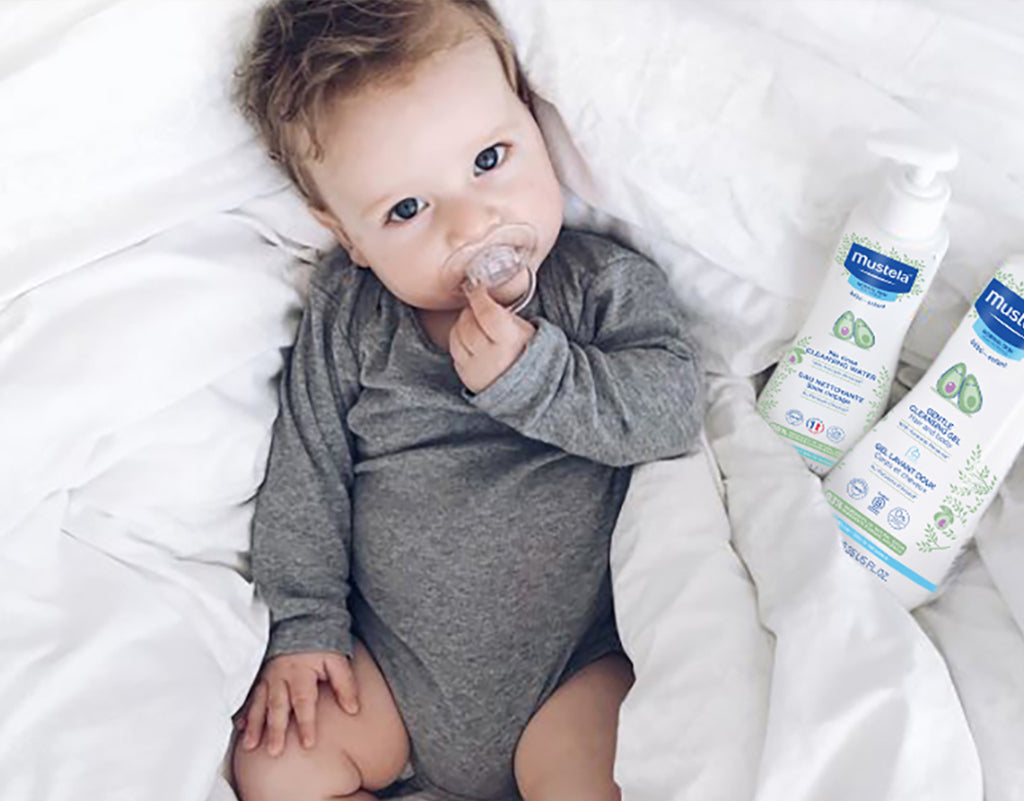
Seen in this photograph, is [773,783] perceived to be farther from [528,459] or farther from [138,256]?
[138,256]

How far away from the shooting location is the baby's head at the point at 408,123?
0.87 m

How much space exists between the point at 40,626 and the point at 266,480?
0.21 metres

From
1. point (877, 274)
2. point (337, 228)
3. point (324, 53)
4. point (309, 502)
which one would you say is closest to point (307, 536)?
point (309, 502)

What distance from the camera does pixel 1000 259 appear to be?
2.78ft

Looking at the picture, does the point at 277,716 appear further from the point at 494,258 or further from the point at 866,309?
the point at 866,309

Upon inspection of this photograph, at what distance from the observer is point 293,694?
933mm

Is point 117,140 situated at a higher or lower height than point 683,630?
higher

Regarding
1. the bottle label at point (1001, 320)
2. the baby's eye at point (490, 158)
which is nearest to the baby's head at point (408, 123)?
the baby's eye at point (490, 158)

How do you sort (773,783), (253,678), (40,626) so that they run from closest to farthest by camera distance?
(773,783) → (40,626) → (253,678)

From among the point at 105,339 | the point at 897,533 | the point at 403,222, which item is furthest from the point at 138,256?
the point at 897,533

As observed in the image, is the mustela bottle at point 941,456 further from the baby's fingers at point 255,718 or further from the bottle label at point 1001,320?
the baby's fingers at point 255,718

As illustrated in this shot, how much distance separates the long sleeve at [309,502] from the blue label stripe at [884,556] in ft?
1.30

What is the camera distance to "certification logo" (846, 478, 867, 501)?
2.86ft

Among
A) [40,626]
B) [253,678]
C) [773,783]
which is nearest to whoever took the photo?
[773,783]
